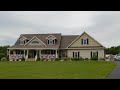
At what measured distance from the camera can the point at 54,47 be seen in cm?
5459

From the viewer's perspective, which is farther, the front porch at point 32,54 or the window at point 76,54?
the window at point 76,54

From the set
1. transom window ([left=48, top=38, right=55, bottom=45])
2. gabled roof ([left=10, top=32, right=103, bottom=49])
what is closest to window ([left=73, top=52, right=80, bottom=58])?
gabled roof ([left=10, top=32, right=103, bottom=49])

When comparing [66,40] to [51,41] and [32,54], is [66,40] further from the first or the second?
[32,54]

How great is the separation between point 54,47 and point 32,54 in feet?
15.7

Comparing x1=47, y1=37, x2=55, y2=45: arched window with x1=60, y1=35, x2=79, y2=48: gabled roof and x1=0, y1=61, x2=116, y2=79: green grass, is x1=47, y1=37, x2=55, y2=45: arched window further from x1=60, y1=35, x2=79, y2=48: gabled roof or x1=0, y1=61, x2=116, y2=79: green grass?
x1=0, y1=61, x2=116, y2=79: green grass

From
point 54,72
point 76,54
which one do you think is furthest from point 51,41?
point 54,72

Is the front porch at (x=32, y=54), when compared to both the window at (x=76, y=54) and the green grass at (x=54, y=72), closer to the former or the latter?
the window at (x=76, y=54)

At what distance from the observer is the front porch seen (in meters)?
Result: 53.6

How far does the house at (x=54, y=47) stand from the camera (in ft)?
177

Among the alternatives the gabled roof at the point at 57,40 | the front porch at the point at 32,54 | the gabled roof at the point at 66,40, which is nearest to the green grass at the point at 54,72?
the front porch at the point at 32,54

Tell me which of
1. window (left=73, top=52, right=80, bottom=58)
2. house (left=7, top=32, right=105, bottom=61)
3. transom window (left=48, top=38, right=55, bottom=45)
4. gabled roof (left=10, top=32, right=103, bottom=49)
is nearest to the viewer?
house (left=7, top=32, right=105, bottom=61)
